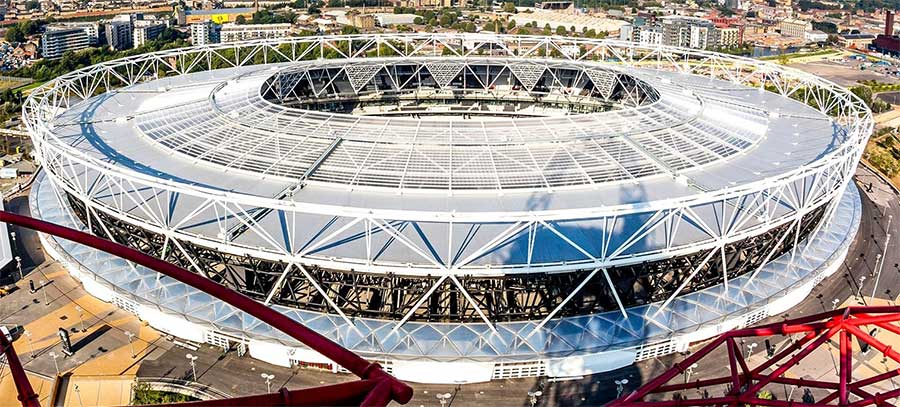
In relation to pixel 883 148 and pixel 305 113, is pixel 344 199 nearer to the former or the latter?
pixel 305 113

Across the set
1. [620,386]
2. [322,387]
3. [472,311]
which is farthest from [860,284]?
[322,387]

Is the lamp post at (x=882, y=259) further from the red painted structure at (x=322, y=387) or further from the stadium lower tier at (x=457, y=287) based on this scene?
the red painted structure at (x=322, y=387)

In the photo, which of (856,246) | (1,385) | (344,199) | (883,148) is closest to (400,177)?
(344,199)

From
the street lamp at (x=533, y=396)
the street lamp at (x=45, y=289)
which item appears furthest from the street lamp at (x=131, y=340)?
the street lamp at (x=533, y=396)

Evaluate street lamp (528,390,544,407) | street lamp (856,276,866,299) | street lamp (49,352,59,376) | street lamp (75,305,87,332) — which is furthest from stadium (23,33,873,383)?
street lamp (49,352,59,376)

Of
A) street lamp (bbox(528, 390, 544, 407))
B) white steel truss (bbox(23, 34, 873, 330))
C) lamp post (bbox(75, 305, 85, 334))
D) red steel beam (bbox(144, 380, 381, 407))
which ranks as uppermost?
red steel beam (bbox(144, 380, 381, 407))

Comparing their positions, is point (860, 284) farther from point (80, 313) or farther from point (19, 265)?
point (19, 265)

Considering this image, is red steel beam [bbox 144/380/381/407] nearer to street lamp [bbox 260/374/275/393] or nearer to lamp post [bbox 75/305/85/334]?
street lamp [bbox 260/374/275/393]
